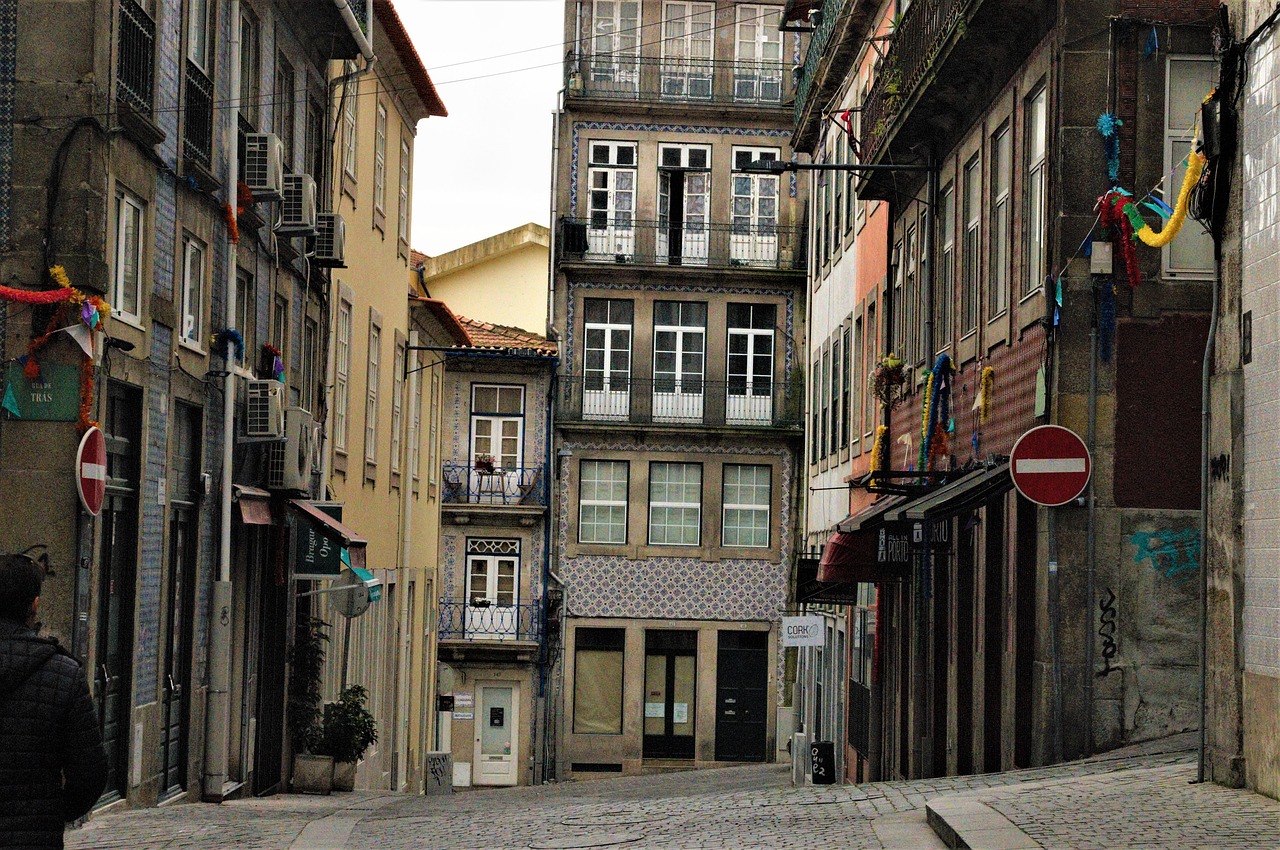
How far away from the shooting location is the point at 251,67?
20.2m

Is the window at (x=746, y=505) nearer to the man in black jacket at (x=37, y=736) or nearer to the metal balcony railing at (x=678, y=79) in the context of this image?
the metal balcony railing at (x=678, y=79)

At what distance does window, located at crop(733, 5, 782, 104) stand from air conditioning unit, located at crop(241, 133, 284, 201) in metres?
27.3

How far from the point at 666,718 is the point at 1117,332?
2857cm

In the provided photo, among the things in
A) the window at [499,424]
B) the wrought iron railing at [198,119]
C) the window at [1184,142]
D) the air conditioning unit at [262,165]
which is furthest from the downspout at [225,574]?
the window at [499,424]

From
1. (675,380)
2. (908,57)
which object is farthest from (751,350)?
(908,57)

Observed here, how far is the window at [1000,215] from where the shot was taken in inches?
741

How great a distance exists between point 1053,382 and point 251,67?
8.87 meters

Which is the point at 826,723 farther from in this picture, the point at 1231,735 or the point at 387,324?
the point at 1231,735

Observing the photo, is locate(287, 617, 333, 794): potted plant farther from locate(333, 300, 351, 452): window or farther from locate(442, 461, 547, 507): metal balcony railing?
locate(442, 461, 547, 507): metal balcony railing

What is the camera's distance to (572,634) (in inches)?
1720

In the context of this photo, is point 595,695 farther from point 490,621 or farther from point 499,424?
point 499,424

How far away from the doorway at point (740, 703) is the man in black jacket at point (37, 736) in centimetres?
3723

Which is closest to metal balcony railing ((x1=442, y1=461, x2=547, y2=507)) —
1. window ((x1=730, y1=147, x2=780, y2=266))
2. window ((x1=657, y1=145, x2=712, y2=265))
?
window ((x1=657, y1=145, x2=712, y2=265))

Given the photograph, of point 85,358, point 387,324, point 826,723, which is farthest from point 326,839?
point 826,723
